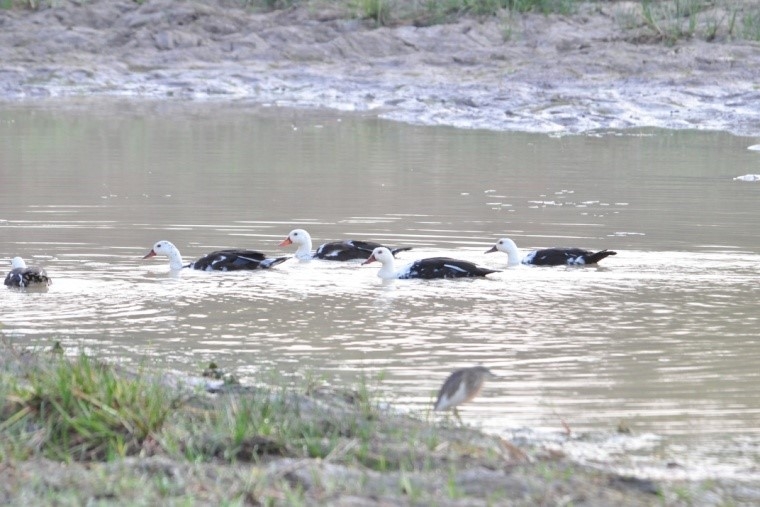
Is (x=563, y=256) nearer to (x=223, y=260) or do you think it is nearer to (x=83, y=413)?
(x=223, y=260)

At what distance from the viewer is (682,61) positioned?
24.6 metres

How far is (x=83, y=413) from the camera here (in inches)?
214

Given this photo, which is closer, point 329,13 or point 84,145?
point 84,145

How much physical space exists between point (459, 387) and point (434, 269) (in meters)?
4.49

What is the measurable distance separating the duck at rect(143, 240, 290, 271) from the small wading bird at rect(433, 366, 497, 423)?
181 inches

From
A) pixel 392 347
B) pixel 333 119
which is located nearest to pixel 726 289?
pixel 392 347

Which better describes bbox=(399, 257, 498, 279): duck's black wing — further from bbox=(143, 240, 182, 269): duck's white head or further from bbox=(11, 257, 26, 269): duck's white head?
bbox=(11, 257, 26, 269): duck's white head

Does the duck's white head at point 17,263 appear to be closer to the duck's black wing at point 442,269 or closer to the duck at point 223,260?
the duck at point 223,260

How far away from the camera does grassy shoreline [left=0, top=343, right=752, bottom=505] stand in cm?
475

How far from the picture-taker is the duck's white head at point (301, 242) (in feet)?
37.8

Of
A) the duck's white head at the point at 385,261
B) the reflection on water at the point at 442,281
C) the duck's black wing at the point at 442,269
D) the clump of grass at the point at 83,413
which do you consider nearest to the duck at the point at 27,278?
the reflection on water at the point at 442,281

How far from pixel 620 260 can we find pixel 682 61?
14142 mm

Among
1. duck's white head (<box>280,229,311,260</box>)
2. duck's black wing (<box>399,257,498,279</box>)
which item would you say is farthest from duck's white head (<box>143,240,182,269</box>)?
duck's black wing (<box>399,257,498,279</box>)

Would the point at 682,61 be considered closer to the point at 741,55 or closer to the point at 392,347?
the point at 741,55
